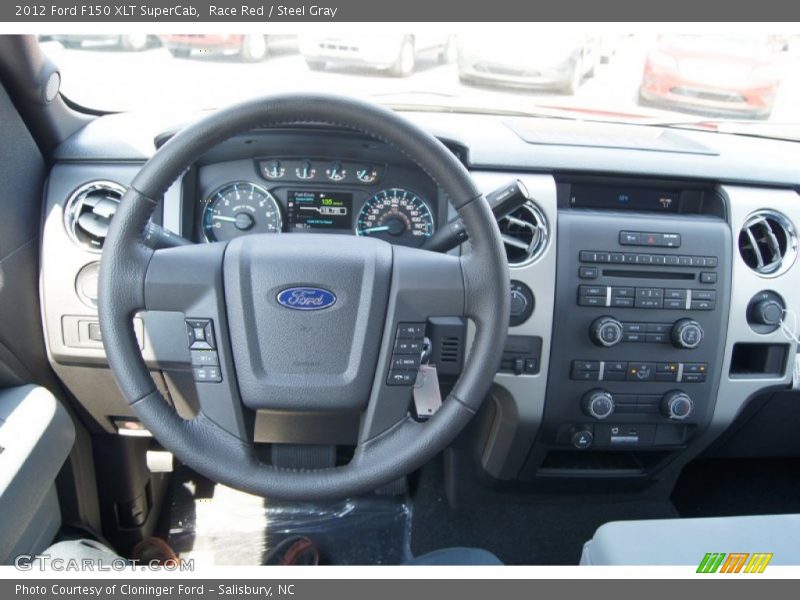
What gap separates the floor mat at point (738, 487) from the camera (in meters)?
2.46

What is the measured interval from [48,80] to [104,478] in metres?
1.15

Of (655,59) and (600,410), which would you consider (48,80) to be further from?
(655,59)

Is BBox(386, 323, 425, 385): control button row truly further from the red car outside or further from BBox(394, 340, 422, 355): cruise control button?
the red car outside

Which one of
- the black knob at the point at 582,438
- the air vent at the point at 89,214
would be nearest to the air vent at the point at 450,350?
the black knob at the point at 582,438

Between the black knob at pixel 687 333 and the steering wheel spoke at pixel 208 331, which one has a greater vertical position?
the steering wheel spoke at pixel 208 331

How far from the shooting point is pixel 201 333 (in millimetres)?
1359

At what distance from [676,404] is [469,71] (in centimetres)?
118

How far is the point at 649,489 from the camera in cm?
235

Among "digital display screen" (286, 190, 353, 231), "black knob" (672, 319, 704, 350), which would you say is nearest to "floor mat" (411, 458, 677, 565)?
"black knob" (672, 319, 704, 350)

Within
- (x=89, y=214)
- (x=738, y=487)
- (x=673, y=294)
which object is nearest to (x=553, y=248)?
(x=673, y=294)

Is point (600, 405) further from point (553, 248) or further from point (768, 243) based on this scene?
point (768, 243)

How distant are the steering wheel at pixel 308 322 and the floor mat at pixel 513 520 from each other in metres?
1.12

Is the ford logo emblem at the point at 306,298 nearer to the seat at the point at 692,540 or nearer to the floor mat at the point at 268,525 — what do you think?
the seat at the point at 692,540

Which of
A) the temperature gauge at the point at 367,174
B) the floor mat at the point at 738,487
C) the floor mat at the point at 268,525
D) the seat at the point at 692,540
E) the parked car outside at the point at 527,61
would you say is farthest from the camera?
the floor mat at the point at 738,487
